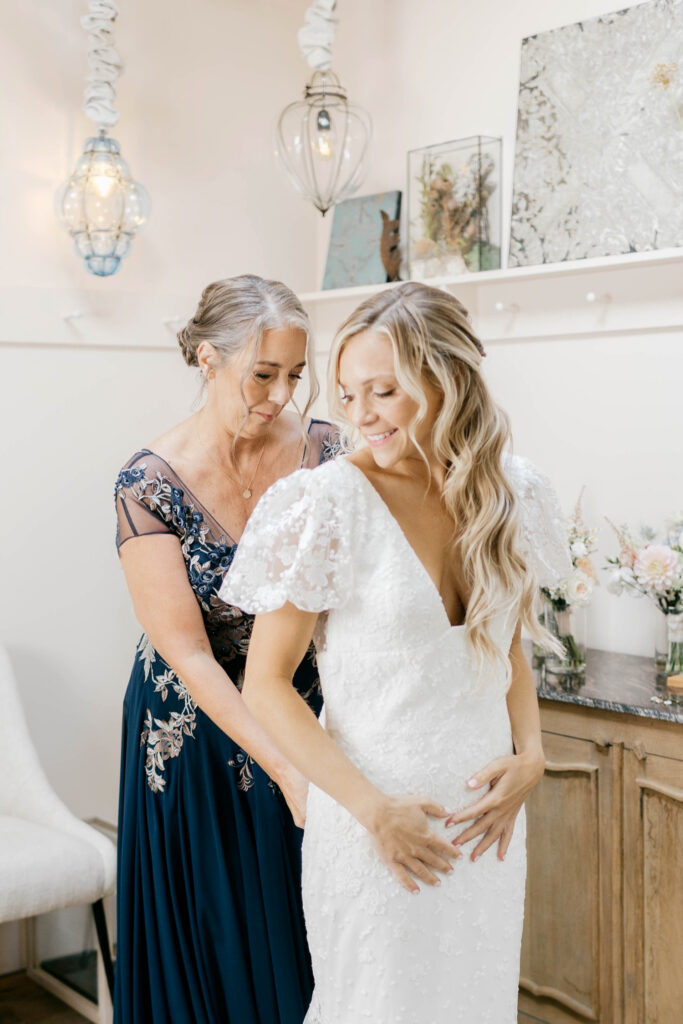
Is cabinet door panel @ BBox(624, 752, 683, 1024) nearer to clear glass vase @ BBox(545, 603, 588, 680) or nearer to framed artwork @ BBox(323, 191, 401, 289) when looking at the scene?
clear glass vase @ BBox(545, 603, 588, 680)

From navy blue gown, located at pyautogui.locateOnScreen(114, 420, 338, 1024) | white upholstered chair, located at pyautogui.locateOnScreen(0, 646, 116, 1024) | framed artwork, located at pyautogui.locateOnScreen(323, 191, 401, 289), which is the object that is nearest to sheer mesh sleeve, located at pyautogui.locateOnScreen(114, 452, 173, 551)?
navy blue gown, located at pyautogui.locateOnScreen(114, 420, 338, 1024)

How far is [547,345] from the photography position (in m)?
2.79

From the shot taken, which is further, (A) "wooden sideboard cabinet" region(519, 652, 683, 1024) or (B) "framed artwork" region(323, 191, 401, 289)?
(B) "framed artwork" region(323, 191, 401, 289)

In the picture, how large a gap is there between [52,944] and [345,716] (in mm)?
1949

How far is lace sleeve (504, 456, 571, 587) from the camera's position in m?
1.52

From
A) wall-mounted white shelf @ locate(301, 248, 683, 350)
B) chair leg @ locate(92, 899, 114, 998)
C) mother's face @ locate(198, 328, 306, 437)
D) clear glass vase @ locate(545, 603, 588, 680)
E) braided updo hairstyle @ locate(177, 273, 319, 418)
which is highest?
wall-mounted white shelf @ locate(301, 248, 683, 350)

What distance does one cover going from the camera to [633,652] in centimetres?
267

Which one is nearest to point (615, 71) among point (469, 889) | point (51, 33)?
point (51, 33)

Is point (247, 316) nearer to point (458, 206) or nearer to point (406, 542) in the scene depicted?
point (406, 542)

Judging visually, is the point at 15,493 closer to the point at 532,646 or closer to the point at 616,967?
the point at 532,646

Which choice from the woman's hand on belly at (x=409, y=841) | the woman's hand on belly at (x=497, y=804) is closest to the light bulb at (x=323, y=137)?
the woman's hand on belly at (x=497, y=804)

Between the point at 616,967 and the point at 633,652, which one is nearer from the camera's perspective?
the point at 616,967

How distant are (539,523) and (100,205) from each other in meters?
1.68

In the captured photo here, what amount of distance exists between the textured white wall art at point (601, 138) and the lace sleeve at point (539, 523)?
1.16 meters
